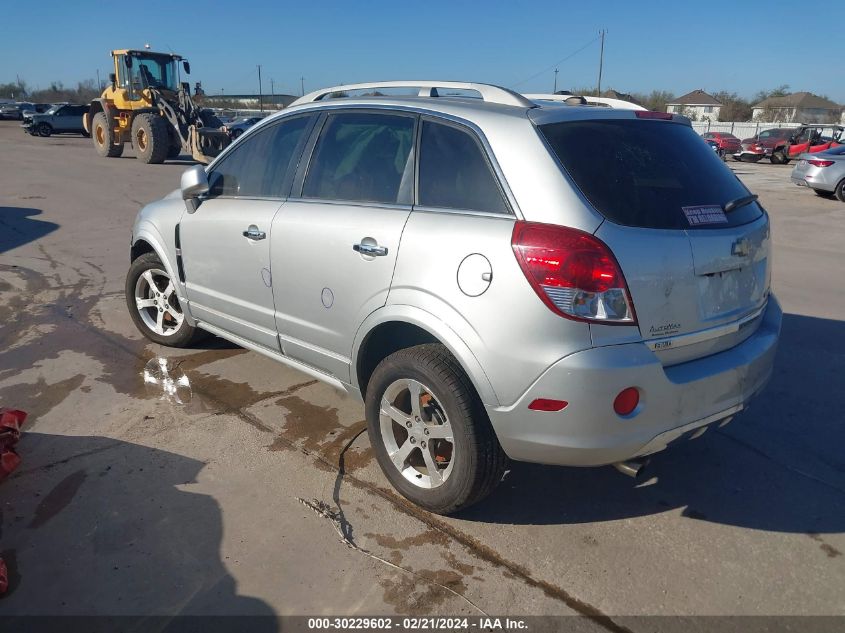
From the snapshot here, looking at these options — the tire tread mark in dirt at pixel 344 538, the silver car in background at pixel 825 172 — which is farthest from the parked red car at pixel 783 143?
the tire tread mark in dirt at pixel 344 538

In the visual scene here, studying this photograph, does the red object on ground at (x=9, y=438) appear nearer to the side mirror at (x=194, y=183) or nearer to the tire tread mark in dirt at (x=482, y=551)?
the tire tread mark in dirt at (x=482, y=551)

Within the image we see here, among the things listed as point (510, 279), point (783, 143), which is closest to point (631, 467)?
point (510, 279)

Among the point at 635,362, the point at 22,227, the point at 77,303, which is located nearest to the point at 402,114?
the point at 635,362

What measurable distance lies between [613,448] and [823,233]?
1041 cm

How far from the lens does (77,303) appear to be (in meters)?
6.33

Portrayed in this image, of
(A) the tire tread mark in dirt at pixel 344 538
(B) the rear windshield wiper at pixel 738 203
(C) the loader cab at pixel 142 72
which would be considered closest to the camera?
(A) the tire tread mark in dirt at pixel 344 538

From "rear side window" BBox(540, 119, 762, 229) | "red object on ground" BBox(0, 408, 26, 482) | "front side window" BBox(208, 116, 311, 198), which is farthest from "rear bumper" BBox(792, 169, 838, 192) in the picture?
"red object on ground" BBox(0, 408, 26, 482)

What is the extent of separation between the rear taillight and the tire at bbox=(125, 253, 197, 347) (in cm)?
323

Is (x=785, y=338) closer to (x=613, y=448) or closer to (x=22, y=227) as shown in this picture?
(x=613, y=448)

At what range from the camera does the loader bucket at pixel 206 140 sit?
62.8ft

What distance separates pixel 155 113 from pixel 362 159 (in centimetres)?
1979

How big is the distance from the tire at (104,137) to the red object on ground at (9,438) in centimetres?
2064

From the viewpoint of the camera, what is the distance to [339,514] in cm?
309

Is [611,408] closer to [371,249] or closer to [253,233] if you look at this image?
[371,249]
